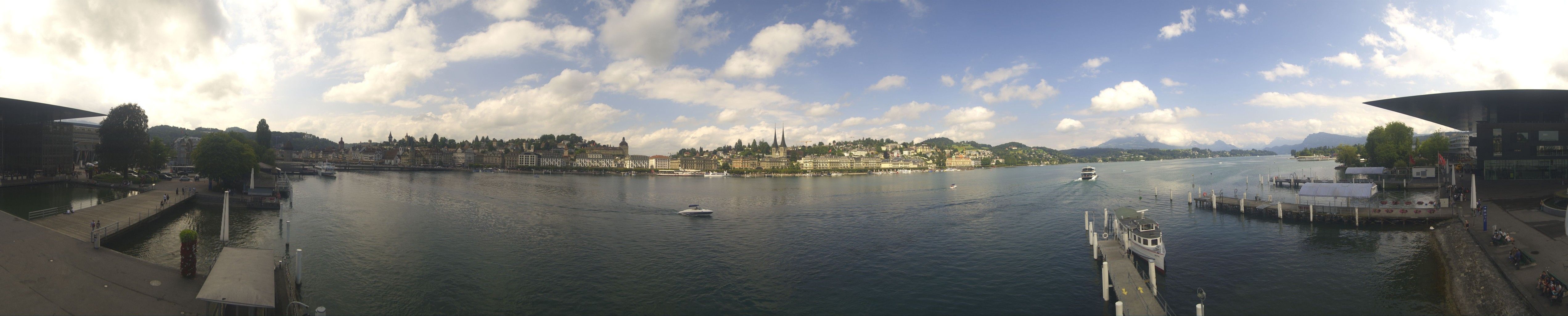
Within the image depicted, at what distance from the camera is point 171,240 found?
803 inches

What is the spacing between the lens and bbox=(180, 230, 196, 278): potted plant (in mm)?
12492

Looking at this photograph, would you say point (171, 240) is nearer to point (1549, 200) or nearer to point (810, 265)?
point (810, 265)

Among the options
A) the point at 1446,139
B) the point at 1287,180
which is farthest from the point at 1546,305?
the point at 1446,139

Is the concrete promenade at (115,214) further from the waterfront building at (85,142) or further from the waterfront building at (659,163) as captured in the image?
the waterfront building at (659,163)

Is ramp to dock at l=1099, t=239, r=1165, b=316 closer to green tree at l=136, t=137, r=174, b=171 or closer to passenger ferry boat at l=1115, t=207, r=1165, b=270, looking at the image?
passenger ferry boat at l=1115, t=207, r=1165, b=270

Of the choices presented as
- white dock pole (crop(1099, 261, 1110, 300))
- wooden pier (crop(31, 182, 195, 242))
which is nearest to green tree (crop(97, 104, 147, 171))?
wooden pier (crop(31, 182, 195, 242))

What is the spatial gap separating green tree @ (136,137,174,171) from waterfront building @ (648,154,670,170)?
82.0 meters

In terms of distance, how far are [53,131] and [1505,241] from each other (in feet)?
281

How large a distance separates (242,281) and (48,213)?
80.2 feet

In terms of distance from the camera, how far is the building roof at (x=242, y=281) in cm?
1019

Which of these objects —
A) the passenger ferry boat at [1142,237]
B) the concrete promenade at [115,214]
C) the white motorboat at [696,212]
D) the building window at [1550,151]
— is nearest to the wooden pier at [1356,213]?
the building window at [1550,151]

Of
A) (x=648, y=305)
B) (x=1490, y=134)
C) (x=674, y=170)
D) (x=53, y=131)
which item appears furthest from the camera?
(x=674, y=170)

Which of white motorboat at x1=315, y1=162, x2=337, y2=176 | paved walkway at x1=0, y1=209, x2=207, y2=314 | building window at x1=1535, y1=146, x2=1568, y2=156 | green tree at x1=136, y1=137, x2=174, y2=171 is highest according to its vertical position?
green tree at x1=136, y1=137, x2=174, y2=171

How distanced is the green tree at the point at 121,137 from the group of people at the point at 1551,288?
2958 inches
